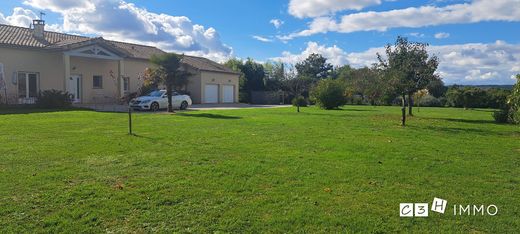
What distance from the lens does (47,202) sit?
4.63 m

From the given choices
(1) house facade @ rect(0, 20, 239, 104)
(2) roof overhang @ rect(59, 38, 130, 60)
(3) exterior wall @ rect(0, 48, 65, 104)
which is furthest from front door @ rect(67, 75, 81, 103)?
(2) roof overhang @ rect(59, 38, 130, 60)

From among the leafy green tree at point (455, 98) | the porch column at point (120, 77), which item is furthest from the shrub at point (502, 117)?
the porch column at point (120, 77)

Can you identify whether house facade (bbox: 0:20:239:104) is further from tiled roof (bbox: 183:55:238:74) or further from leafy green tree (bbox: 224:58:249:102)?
leafy green tree (bbox: 224:58:249:102)

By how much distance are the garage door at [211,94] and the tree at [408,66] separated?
77.6ft

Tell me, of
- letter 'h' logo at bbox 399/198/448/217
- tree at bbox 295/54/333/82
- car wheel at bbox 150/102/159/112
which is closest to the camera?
letter 'h' logo at bbox 399/198/448/217

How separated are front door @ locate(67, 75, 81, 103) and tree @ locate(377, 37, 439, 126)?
68.6 feet

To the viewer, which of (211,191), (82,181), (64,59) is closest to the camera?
(211,191)

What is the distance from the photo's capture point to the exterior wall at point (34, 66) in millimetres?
24406

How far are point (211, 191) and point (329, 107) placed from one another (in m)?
25.5

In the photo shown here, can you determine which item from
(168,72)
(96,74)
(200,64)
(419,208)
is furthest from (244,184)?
(200,64)

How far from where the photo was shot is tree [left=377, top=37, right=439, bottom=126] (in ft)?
57.4

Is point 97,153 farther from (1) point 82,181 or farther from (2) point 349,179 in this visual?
(2) point 349,179

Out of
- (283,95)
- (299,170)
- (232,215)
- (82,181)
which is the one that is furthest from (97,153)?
(283,95)

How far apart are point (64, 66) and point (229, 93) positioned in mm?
19687
